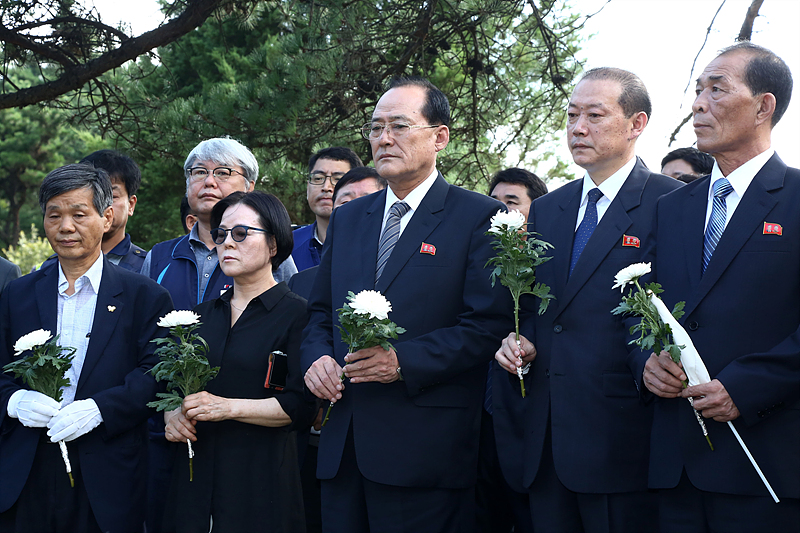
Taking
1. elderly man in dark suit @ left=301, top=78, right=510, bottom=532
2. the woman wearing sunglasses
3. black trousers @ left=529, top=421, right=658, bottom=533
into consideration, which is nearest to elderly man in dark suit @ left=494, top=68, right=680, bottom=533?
black trousers @ left=529, top=421, right=658, bottom=533

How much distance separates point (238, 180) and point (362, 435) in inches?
102

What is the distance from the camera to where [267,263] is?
4281 millimetres

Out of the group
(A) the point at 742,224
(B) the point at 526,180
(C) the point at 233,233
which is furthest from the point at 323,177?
Result: (A) the point at 742,224

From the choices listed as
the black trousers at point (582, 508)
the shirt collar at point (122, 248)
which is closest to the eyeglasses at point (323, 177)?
Result: the shirt collar at point (122, 248)

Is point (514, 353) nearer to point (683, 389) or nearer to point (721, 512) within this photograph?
point (683, 389)

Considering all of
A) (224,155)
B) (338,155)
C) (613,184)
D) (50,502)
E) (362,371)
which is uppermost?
(338,155)

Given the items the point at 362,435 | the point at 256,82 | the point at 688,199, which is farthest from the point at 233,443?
the point at 256,82

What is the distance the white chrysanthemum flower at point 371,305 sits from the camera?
10.3 ft

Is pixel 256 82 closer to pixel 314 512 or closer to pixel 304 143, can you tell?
pixel 304 143

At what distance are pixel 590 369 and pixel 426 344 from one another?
0.78 metres

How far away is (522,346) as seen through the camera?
3.49 metres

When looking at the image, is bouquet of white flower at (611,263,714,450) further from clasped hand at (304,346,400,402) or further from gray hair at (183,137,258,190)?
gray hair at (183,137,258,190)

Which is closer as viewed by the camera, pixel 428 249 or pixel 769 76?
pixel 769 76

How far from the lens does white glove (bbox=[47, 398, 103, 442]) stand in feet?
12.0
